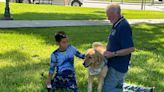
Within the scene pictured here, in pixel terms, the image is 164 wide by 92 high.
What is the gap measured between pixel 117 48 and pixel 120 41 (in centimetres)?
12

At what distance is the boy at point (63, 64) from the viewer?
6457 mm

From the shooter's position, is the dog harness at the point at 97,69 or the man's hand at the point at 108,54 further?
the dog harness at the point at 97,69

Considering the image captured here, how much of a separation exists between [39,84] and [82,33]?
7.31 m

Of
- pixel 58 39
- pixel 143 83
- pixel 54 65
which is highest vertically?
pixel 58 39

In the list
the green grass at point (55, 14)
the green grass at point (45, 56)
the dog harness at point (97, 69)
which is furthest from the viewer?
the green grass at point (55, 14)

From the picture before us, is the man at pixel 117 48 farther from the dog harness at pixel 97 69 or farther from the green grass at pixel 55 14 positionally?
the green grass at pixel 55 14

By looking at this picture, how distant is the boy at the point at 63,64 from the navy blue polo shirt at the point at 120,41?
1092mm

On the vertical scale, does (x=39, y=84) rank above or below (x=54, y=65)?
below

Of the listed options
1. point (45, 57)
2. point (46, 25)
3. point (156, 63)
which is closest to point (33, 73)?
point (45, 57)

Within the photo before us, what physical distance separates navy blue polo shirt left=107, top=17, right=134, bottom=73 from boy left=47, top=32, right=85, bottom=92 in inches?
43.0

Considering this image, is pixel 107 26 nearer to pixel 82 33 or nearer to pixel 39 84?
pixel 82 33

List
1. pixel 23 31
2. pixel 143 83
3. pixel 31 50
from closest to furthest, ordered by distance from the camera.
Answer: pixel 143 83 → pixel 31 50 → pixel 23 31

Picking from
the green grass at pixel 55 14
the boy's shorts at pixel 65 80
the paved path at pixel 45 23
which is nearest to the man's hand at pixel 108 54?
the boy's shorts at pixel 65 80

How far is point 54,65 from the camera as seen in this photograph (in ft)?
21.6
